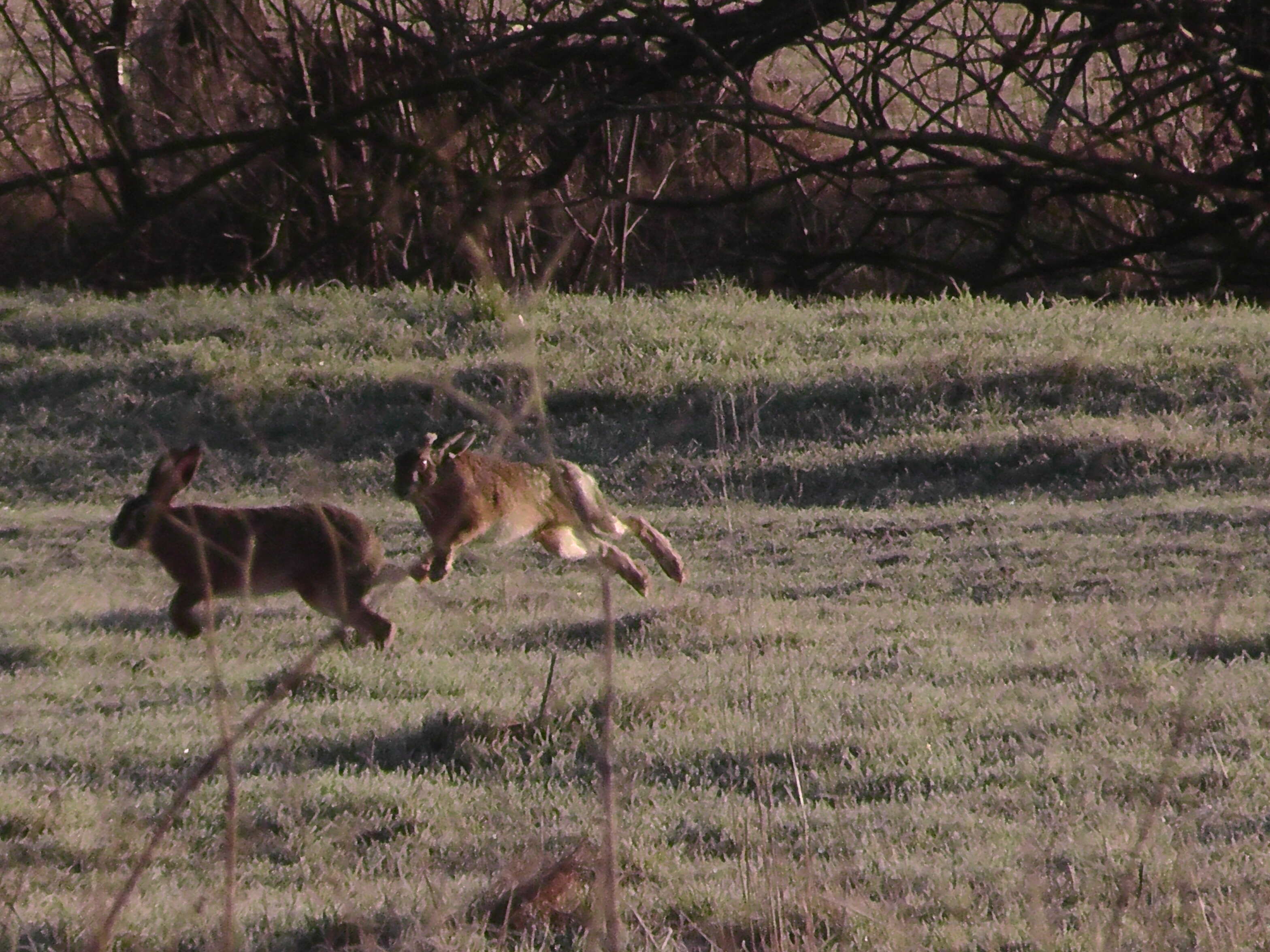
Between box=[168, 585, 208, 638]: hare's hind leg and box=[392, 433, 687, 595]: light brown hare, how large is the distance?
0.85m

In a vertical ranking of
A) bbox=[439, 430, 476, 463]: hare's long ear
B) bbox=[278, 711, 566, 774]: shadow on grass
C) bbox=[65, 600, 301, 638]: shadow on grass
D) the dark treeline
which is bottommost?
bbox=[65, 600, 301, 638]: shadow on grass

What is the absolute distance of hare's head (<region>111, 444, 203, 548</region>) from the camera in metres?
4.70

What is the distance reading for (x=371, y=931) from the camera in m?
3.08

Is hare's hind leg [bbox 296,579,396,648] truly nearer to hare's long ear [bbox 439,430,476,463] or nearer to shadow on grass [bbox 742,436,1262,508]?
hare's long ear [bbox 439,430,476,463]

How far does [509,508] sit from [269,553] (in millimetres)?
985

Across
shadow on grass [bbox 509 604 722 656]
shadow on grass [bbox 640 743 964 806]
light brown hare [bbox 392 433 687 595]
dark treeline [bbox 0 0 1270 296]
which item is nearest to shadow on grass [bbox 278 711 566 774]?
shadow on grass [bbox 640 743 964 806]

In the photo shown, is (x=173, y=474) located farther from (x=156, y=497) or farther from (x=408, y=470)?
(x=408, y=470)

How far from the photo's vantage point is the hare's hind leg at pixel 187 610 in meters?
6.19

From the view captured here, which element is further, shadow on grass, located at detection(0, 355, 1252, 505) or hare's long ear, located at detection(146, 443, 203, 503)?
shadow on grass, located at detection(0, 355, 1252, 505)

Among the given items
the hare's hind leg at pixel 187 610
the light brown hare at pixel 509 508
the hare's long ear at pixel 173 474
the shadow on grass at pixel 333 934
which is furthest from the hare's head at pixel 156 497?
the shadow on grass at pixel 333 934

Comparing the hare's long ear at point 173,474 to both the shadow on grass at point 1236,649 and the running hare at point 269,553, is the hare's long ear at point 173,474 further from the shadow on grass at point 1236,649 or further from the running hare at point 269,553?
the shadow on grass at point 1236,649

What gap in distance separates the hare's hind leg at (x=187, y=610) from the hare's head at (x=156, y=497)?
238 millimetres

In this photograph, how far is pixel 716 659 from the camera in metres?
5.95

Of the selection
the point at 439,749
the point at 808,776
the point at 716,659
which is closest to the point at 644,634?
the point at 716,659
